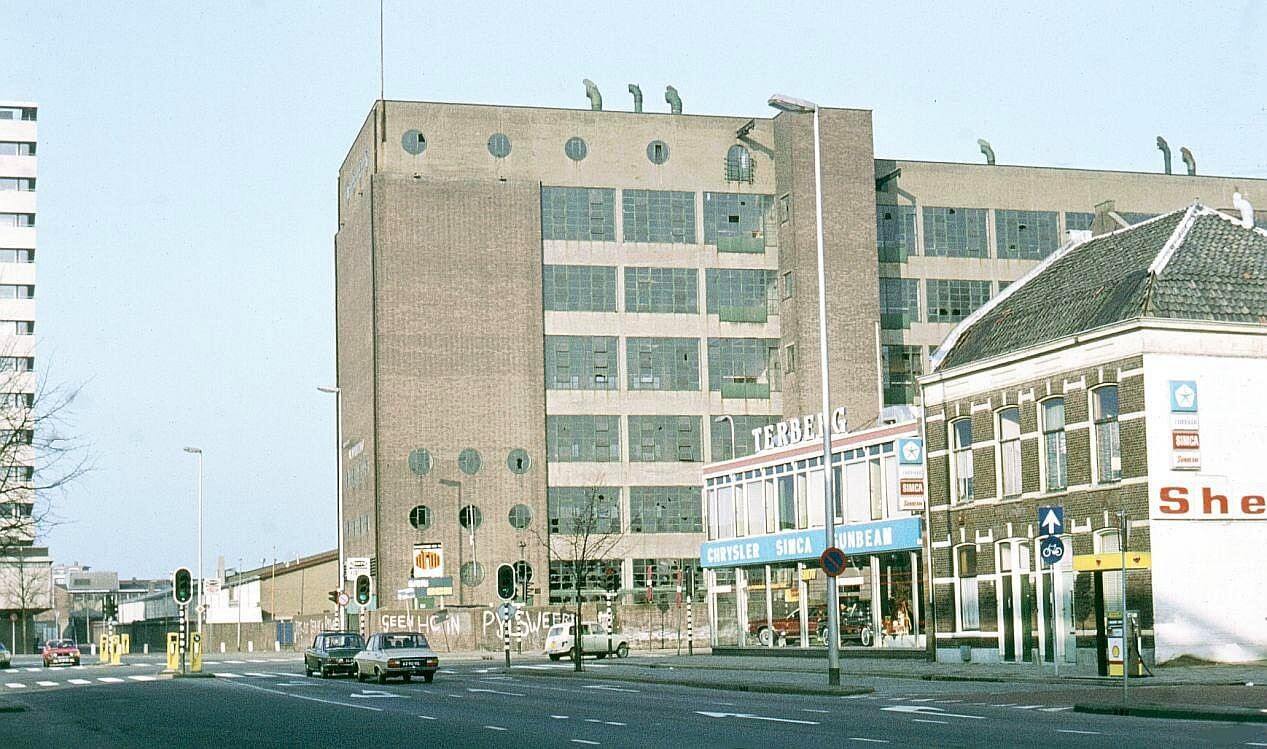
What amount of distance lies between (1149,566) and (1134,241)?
9.82m

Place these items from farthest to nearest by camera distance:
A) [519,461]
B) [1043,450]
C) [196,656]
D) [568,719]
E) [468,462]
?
[519,461] → [468,462] → [196,656] → [1043,450] → [568,719]

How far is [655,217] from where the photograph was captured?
297 feet

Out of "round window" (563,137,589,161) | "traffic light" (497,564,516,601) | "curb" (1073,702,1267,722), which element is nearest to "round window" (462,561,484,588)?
"round window" (563,137,589,161)

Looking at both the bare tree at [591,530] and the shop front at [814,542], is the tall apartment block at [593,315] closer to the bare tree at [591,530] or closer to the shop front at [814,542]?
the bare tree at [591,530]

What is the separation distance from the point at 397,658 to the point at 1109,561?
19.3 meters

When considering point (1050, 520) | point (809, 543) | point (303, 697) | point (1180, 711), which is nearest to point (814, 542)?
point (809, 543)

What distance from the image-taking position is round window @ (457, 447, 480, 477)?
85625 mm

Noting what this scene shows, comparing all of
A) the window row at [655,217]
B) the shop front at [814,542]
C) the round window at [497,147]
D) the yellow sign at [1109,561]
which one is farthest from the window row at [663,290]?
the yellow sign at [1109,561]

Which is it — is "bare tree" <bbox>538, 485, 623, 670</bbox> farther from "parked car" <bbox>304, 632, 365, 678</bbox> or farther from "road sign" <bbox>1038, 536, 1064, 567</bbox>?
"road sign" <bbox>1038, 536, 1064, 567</bbox>

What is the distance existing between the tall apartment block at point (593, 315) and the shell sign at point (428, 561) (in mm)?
588

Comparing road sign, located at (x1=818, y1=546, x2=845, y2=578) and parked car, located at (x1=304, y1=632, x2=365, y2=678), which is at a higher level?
road sign, located at (x1=818, y1=546, x2=845, y2=578)

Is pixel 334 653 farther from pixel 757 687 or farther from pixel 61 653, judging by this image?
pixel 61 653

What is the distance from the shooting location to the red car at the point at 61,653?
77812mm

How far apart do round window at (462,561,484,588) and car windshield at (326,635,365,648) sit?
100ft
